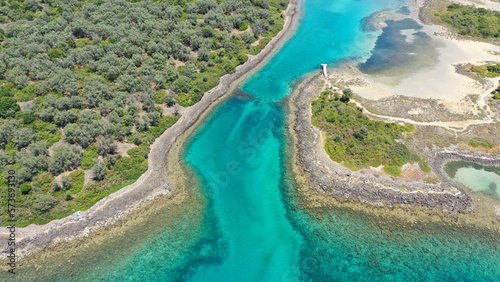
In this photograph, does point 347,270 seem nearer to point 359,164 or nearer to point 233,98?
point 359,164

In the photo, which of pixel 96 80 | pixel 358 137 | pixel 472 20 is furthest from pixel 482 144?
pixel 96 80

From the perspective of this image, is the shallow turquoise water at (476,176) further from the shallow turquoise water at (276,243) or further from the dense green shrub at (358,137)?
the shallow turquoise water at (276,243)

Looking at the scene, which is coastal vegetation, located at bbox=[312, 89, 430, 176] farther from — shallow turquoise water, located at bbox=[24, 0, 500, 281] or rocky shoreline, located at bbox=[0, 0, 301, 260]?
rocky shoreline, located at bbox=[0, 0, 301, 260]

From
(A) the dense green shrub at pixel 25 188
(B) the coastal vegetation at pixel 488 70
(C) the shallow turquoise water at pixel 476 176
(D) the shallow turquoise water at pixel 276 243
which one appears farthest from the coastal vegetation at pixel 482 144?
(A) the dense green shrub at pixel 25 188

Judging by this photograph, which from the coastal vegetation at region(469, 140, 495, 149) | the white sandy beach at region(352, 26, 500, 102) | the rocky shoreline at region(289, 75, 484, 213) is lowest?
the rocky shoreline at region(289, 75, 484, 213)

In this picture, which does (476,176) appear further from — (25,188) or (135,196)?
(25,188)

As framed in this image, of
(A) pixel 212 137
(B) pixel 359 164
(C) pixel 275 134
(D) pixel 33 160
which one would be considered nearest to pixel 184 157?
(A) pixel 212 137

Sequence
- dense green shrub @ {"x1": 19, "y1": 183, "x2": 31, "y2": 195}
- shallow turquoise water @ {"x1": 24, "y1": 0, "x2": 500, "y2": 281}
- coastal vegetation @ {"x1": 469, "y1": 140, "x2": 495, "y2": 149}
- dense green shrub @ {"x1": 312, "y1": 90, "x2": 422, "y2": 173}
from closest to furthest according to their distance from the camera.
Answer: shallow turquoise water @ {"x1": 24, "y1": 0, "x2": 500, "y2": 281}, dense green shrub @ {"x1": 19, "y1": 183, "x2": 31, "y2": 195}, dense green shrub @ {"x1": 312, "y1": 90, "x2": 422, "y2": 173}, coastal vegetation @ {"x1": 469, "y1": 140, "x2": 495, "y2": 149}

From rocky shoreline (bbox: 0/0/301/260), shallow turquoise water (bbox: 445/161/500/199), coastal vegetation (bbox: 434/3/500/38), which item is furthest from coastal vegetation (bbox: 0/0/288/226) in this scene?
coastal vegetation (bbox: 434/3/500/38)
